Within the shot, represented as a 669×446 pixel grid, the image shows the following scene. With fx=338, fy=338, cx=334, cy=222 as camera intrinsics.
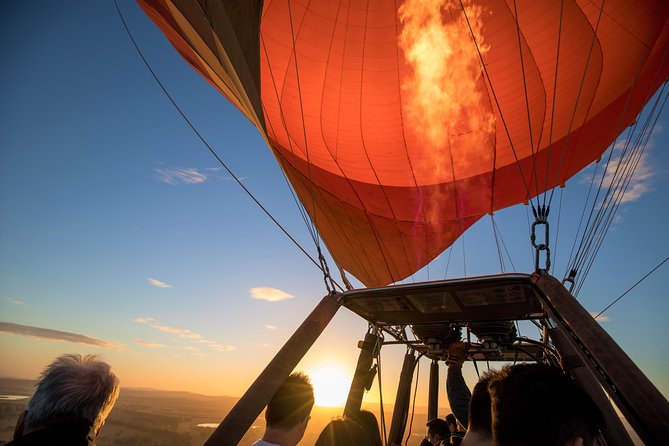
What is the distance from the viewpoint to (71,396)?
5.20ft

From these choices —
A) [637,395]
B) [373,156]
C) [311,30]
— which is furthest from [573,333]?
[311,30]

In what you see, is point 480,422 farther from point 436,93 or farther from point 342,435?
point 436,93

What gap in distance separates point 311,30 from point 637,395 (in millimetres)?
7628

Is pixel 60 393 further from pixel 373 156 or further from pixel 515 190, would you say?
pixel 515 190

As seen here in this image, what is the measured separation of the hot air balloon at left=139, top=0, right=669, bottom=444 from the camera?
6605 mm

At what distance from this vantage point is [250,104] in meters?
3.90

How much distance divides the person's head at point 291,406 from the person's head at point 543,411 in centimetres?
125

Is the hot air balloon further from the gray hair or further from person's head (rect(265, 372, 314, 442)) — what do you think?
Result: the gray hair

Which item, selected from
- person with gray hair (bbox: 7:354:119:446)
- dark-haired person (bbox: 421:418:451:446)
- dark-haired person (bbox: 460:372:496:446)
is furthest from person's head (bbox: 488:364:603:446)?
dark-haired person (bbox: 421:418:451:446)

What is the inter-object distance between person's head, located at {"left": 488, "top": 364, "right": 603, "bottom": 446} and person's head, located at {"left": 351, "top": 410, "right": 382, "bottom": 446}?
138 cm

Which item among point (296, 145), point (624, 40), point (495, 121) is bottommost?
point (296, 145)


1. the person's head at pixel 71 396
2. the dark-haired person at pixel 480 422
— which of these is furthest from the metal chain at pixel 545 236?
the person's head at pixel 71 396

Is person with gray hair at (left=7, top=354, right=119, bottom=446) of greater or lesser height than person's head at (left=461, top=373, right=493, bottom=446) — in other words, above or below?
below

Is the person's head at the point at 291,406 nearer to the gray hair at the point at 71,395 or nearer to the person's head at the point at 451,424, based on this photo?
the gray hair at the point at 71,395
